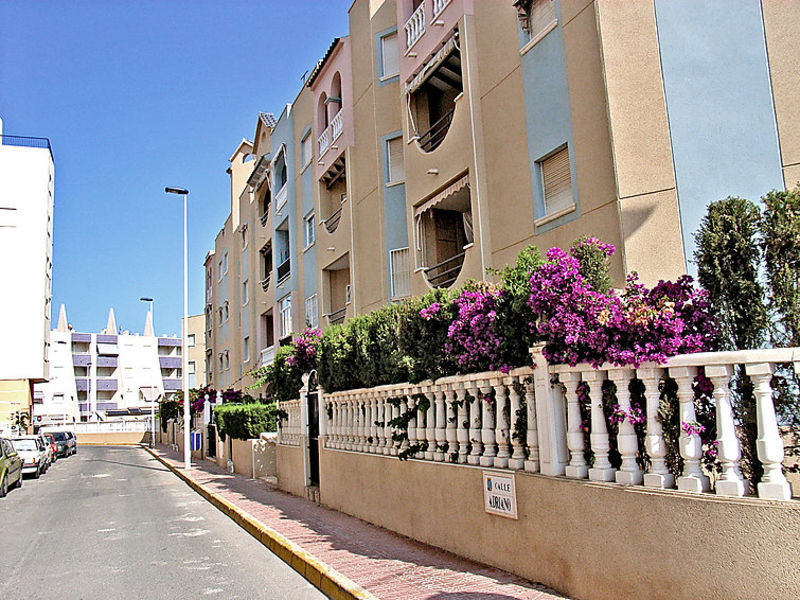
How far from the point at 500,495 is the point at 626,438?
1718 mm

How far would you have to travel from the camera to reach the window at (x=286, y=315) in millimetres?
26938

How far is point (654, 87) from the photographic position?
10016 mm

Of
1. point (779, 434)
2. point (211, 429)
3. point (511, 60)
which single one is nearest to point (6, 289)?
point (211, 429)

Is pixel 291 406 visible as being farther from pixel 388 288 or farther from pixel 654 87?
pixel 654 87

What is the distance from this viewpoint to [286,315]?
2764 centimetres

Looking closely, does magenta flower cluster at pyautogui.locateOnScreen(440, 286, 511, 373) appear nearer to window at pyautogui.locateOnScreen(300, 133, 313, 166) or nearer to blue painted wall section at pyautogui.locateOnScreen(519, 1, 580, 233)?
blue painted wall section at pyautogui.locateOnScreen(519, 1, 580, 233)

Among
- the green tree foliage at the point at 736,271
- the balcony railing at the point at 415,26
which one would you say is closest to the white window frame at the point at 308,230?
the balcony railing at the point at 415,26

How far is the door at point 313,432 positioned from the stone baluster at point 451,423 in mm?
5751

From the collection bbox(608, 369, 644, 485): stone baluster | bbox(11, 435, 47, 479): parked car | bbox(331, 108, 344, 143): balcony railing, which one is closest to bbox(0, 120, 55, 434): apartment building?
bbox(11, 435, 47, 479): parked car

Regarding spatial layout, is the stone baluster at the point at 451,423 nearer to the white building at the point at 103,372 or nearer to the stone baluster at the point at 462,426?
the stone baluster at the point at 462,426

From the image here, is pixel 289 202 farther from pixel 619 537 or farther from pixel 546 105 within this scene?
pixel 619 537

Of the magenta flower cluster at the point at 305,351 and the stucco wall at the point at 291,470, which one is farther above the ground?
the magenta flower cluster at the point at 305,351

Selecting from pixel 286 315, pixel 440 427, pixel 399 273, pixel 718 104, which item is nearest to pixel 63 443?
pixel 286 315

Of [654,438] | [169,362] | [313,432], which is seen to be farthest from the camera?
[169,362]
